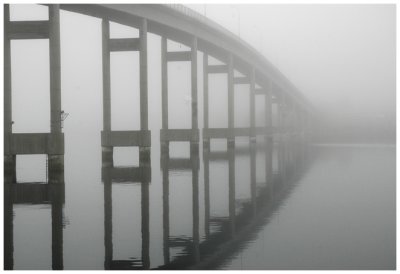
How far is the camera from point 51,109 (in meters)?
25.7

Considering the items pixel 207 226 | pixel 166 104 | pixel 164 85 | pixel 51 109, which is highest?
pixel 164 85

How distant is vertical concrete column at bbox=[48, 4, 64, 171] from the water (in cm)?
359

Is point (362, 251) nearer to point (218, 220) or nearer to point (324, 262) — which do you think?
point (324, 262)

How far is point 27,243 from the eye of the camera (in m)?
10.9

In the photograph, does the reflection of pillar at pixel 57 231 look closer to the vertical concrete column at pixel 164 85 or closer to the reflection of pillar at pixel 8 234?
the reflection of pillar at pixel 8 234

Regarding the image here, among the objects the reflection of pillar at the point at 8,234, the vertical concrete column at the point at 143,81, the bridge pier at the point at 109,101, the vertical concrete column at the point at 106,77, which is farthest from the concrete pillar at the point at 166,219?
the vertical concrete column at the point at 106,77

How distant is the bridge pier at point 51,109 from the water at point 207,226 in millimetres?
3781

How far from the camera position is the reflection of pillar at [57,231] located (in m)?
9.41

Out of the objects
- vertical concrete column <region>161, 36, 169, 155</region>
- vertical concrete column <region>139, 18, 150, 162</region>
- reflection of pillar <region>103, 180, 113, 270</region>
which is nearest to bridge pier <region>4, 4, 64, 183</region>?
reflection of pillar <region>103, 180, 113, 270</region>

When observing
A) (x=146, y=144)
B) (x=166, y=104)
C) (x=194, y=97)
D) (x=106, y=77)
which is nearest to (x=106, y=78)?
(x=106, y=77)

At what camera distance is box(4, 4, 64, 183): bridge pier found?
2512 cm

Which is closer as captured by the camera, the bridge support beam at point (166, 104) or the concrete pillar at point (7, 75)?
the concrete pillar at point (7, 75)

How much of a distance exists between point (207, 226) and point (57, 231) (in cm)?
337

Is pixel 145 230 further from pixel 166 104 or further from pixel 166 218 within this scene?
pixel 166 104
